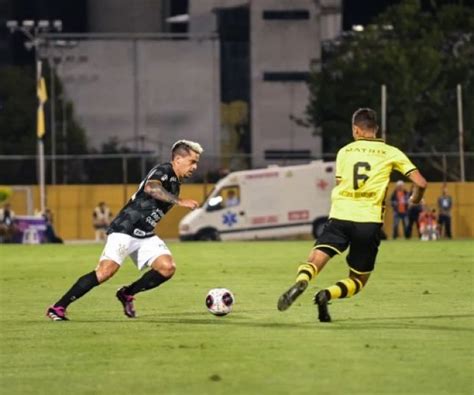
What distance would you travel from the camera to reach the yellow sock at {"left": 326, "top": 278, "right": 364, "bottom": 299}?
1577 cm

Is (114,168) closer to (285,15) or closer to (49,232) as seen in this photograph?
(49,232)

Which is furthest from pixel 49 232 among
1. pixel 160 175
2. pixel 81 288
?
pixel 160 175

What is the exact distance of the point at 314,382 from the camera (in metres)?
11.4

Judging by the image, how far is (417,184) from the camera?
51.9ft

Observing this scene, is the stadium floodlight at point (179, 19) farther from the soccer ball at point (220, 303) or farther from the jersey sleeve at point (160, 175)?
the jersey sleeve at point (160, 175)

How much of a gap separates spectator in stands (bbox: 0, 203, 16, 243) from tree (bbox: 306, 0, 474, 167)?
17.7m

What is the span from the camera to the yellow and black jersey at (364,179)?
1592 centimetres

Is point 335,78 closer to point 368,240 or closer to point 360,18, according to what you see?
point 360,18

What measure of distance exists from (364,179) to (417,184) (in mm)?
486

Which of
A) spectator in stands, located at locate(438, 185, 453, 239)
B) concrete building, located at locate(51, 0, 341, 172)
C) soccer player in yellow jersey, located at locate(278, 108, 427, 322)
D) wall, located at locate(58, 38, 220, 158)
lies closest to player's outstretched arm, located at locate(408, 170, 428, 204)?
soccer player in yellow jersey, located at locate(278, 108, 427, 322)

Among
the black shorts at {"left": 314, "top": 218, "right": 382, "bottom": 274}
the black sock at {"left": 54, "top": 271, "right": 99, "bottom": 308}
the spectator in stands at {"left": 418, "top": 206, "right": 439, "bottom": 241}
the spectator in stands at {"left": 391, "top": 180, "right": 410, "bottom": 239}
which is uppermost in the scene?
the black shorts at {"left": 314, "top": 218, "right": 382, "bottom": 274}

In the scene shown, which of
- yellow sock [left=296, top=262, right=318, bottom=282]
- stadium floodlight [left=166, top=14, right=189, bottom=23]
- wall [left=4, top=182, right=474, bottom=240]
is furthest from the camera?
stadium floodlight [left=166, top=14, right=189, bottom=23]

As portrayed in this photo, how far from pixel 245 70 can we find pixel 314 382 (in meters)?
68.7

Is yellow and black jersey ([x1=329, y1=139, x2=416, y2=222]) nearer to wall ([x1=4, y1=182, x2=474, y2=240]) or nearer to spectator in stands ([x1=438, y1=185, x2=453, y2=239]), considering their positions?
spectator in stands ([x1=438, y1=185, x2=453, y2=239])
